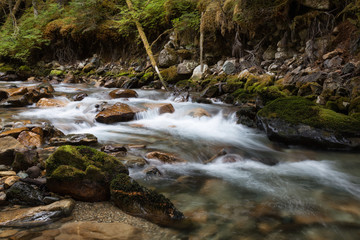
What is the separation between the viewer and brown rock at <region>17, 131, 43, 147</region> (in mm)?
4316

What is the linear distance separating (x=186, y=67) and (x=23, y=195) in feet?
35.2

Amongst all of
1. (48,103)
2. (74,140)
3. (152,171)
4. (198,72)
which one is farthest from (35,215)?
(198,72)

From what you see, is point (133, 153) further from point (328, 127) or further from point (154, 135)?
point (328, 127)

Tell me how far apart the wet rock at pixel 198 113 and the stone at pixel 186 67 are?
4817 mm

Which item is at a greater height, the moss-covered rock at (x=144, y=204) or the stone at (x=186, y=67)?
the stone at (x=186, y=67)

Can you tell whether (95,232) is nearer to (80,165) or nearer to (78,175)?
(78,175)

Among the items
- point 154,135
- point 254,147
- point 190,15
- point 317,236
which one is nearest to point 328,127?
point 254,147

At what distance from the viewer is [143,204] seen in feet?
7.84

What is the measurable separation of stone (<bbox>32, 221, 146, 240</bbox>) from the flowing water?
441 mm

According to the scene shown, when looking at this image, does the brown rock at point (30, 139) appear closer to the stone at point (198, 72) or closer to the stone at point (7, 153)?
the stone at point (7, 153)

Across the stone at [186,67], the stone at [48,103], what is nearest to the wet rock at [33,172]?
the stone at [48,103]

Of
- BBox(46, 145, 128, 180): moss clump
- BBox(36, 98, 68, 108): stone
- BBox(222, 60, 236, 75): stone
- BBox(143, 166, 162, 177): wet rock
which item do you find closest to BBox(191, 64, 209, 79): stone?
BBox(222, 60, 236, 75): stone

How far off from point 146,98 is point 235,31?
Result: 223 inches

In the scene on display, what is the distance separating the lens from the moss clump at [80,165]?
8.29 ft
